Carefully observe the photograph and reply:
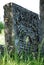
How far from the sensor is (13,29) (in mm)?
3867

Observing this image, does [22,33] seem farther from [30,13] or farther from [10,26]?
[30,13]

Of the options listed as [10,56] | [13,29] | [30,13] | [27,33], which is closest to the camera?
[10,56]

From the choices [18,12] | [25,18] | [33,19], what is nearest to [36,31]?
[33,19]

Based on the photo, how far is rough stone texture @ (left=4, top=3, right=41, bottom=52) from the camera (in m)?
3.87

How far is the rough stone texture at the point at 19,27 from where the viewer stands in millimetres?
3868

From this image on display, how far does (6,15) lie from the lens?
13.1 feet

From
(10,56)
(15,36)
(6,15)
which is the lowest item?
(10,56)

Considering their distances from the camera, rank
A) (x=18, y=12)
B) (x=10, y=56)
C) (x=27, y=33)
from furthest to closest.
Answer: (x=27, y=33), (x=18, y=12), (x=10, y=56)

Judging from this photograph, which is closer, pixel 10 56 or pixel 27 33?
pixel 10 56

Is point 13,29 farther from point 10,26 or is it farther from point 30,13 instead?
point 30,13

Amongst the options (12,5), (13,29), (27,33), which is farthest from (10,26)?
(27,33)

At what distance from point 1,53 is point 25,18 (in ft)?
3.20

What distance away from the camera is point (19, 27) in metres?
4.12

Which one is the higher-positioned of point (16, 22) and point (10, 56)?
point (16, 22)
